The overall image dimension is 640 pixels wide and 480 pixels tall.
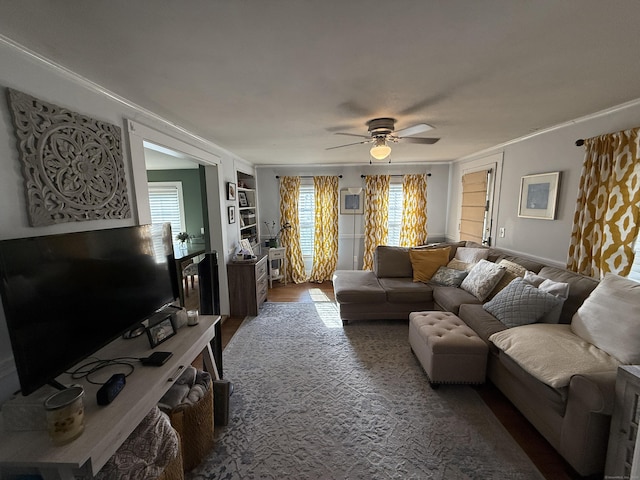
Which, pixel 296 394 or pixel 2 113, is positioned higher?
pixel 2 113

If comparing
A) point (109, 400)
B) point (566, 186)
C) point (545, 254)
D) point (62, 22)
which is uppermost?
point (62, 22)

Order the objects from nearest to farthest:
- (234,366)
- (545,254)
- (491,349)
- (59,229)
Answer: (59,229), (491,349), (234,366), (545,254)

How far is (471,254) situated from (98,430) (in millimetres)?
3870

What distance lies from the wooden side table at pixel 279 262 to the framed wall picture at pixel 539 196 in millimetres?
3743

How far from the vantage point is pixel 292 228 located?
17.2 feet

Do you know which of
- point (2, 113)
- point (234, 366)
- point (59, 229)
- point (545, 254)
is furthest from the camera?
point (545, 254)

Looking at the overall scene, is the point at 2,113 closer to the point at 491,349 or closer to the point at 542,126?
the point at 491,349

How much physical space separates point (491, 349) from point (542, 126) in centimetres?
229

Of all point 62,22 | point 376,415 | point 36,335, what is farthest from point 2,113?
point 376,415

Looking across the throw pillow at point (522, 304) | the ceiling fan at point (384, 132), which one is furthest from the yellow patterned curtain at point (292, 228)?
the throw pillow at point (522, 304)

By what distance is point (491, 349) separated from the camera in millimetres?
2109

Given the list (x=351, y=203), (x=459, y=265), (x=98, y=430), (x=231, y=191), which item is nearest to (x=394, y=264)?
(x=459, y=265)

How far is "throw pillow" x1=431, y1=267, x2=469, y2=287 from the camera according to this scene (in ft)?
10.8

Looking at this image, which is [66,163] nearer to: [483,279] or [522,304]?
[522,304]
